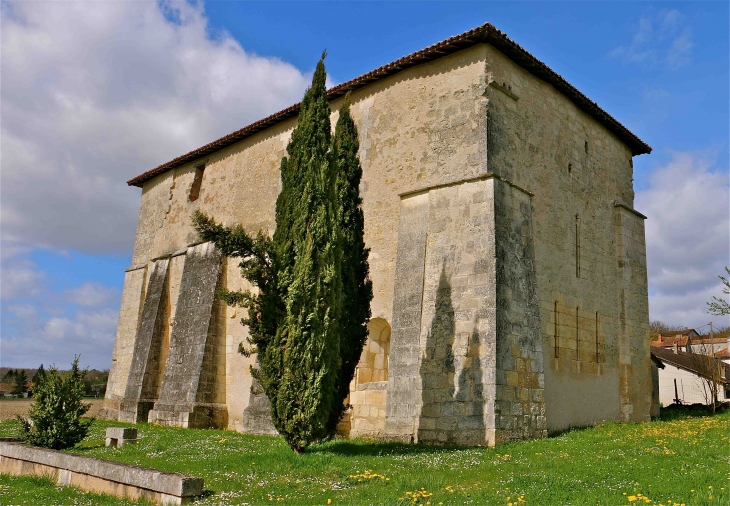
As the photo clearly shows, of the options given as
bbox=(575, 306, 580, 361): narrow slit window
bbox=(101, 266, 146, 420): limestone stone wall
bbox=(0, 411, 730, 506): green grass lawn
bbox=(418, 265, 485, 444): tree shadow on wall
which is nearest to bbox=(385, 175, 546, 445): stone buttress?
bbox=(418, 265, 485, 444): tree shadow on wall

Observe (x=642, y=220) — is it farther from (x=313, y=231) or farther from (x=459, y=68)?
(x=313, y=231)

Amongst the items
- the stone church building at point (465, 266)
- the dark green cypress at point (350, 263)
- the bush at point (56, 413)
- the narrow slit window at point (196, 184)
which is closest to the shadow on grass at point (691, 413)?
the stone church building at point (465, 266)

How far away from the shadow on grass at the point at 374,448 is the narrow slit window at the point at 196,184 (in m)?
11.2

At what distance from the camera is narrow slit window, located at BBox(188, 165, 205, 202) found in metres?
19.1

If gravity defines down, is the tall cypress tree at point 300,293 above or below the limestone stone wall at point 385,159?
below

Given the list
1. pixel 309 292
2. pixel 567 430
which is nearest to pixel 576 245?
pixel 567 430

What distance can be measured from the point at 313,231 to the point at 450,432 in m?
4.06

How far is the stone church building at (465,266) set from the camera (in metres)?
10.7

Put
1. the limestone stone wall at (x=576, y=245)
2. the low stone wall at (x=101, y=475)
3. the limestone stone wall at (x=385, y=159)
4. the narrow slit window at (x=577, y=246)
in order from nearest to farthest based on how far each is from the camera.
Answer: the low stone wall at (x=101, y=475) < the limestone stone wall at (x=385, y=159) < the limestone stone wall at (x=576, y=245) < the narrow slit window at (x=577, y=246)

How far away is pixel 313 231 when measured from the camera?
30.6 feet

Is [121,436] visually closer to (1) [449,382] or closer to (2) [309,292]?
(2) [309,292]

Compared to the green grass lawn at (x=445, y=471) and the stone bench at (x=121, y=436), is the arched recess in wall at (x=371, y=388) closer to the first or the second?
the green grass lawn at (x=445, y=471)

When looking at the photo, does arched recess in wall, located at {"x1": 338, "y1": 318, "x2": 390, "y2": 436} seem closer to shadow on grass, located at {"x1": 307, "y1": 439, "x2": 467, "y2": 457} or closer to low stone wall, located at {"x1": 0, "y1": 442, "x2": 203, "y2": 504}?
shadow on grass, located at {"x1": 307, "y1": 439, "x2": 467, "y2": 457}

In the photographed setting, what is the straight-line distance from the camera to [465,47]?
12164mm
